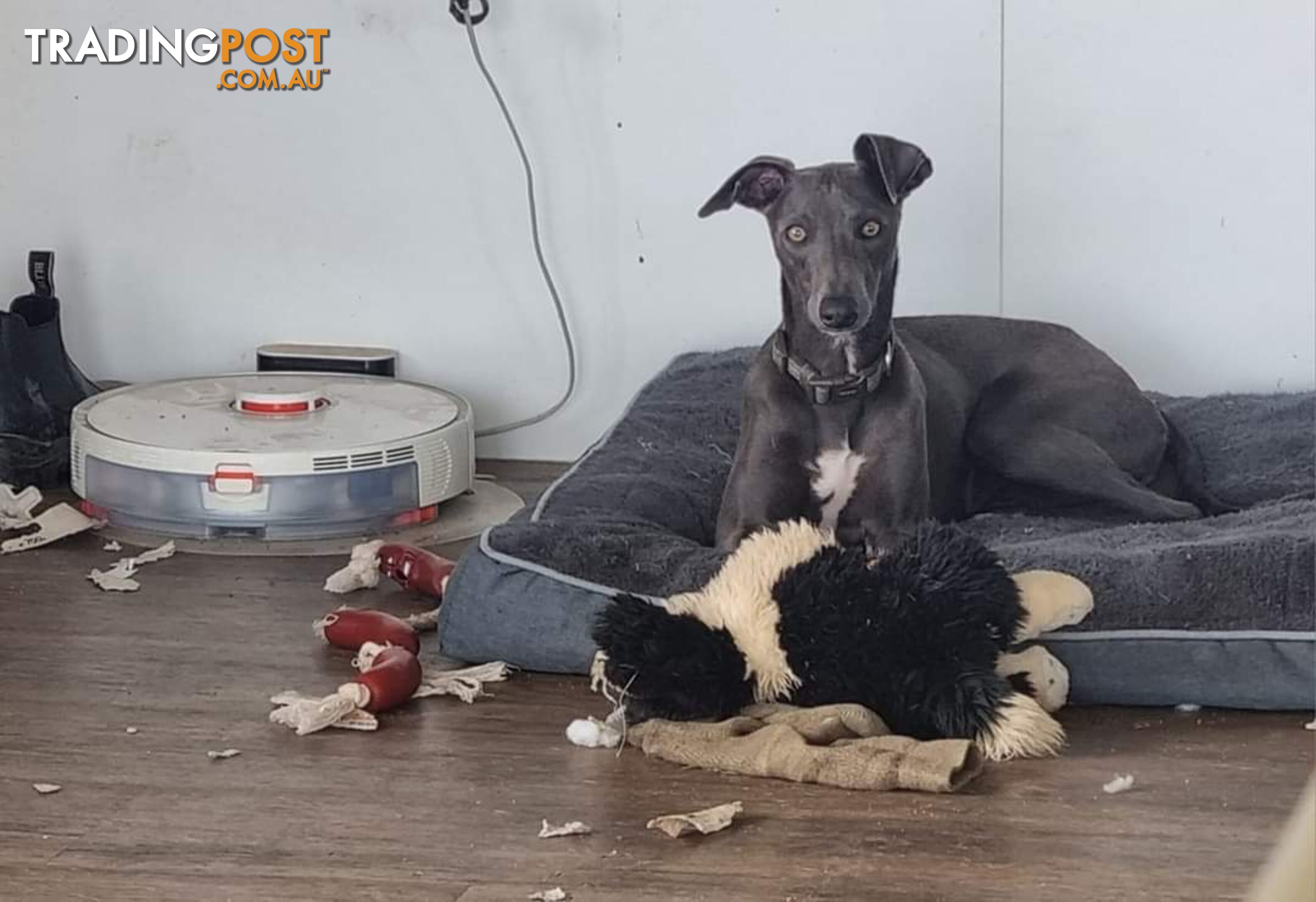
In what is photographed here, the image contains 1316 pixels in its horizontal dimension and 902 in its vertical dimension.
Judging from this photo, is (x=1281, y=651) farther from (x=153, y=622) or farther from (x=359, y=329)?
(x=359, y=329)

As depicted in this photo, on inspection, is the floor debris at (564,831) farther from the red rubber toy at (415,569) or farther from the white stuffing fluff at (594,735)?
the red rubber toy at (415,569)

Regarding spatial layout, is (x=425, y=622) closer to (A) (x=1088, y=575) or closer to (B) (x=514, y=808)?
(B) (x=514, y=808)

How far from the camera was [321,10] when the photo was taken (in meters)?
3.47

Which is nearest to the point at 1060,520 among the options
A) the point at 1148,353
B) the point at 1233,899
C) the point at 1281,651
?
the point at 1281,651

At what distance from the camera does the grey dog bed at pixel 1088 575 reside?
7.09 ft

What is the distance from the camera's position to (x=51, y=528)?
303 cm

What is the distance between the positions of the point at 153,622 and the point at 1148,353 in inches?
73.9

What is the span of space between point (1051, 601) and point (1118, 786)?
24cm

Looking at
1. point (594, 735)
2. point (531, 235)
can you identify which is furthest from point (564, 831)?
point (531, 235)

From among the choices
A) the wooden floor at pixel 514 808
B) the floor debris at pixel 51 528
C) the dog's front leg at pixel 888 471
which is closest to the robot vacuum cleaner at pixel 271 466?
the floor debris at pixel 51 528

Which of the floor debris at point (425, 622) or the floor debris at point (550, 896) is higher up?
the floor debris at point (425, 622)

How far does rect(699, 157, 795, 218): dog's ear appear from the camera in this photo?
8.32ft

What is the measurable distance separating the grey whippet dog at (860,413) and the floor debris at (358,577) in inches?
21.7
